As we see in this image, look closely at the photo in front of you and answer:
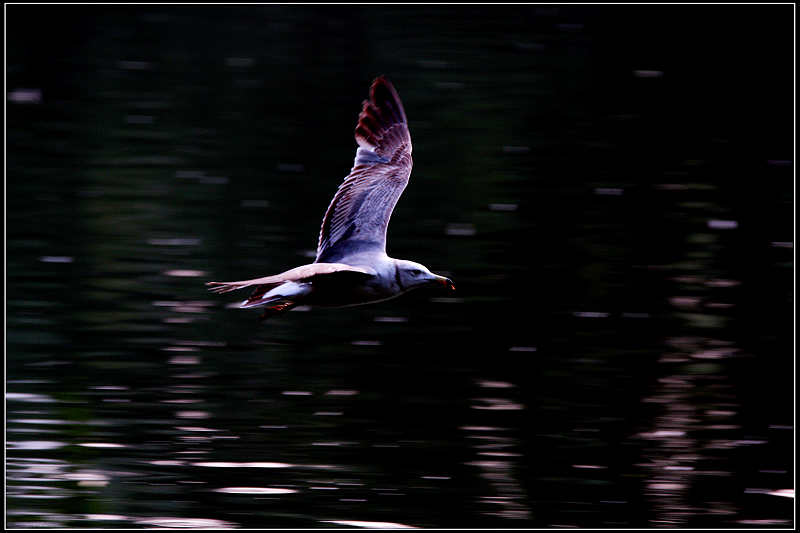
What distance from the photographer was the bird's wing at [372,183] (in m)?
7.83

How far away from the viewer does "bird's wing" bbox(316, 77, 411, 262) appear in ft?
25.7

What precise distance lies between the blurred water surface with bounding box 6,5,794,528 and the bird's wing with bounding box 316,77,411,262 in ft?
5.34

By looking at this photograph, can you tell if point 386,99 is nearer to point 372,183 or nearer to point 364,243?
point 372,183

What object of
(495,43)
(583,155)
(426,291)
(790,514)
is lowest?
(790,514)

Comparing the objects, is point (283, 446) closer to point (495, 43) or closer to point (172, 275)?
point (172, 275)

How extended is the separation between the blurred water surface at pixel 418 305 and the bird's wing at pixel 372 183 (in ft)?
5.34

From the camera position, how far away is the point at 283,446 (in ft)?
28.5

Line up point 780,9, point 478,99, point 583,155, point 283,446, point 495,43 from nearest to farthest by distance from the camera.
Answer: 1. point 283,446
2. point 583,155
3. point 478,99
4. point 495,43
5. point 780,9

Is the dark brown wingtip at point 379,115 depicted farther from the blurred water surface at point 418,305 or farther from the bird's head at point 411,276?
the blurred water surface at point 418,305

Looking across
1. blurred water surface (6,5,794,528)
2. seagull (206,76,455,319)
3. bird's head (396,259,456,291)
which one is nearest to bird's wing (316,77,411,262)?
seagull (206,76,455,319)

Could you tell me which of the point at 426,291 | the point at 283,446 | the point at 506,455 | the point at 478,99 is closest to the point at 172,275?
the point at 426,291

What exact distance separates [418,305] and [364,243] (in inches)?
119

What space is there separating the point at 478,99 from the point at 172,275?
649cm

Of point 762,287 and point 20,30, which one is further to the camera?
point 20,30
